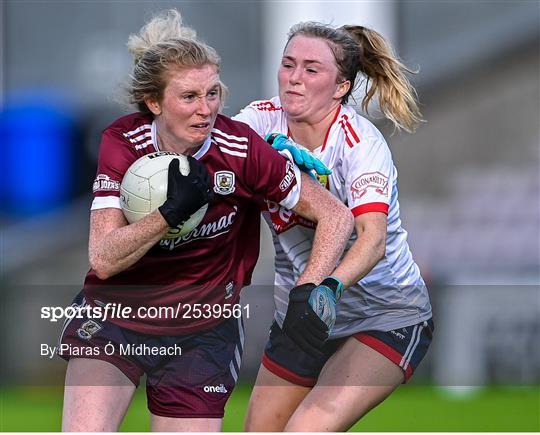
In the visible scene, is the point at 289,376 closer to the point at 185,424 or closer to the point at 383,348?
the point at 383,348

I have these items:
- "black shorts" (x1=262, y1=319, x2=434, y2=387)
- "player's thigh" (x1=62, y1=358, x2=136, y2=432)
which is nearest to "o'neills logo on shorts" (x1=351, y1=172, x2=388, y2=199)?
"black shorts" (x1=262, y1=319, x2=434, y2=387)

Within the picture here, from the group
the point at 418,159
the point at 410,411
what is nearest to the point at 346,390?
the point at 410,411

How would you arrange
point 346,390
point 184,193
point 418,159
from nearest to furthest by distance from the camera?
1. point 184,193
2. point 346,390
3. point 418,159

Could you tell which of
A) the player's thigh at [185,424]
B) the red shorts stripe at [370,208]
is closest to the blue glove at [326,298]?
the red shorts stripe at [370,208]

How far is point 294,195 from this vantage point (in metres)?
4.14

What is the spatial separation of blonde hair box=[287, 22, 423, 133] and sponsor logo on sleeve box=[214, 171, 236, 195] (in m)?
0.63

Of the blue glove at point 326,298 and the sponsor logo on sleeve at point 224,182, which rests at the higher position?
the sponsor logo on sleeve at point 224,182

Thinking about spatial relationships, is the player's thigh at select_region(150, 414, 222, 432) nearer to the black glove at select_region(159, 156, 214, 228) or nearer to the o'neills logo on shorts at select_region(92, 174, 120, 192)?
the black glove at select_region(159, 156, 214, 228)

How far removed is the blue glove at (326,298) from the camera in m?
3.96

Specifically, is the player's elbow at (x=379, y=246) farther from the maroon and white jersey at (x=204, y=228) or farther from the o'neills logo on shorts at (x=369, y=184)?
the maroon and white jersey at (x=204, y=228)

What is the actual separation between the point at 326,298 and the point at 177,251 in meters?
0.56

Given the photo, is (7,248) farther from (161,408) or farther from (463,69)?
(161,408)

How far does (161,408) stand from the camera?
4.10 metres

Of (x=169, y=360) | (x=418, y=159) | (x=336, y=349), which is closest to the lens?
(x=169, y=360)
